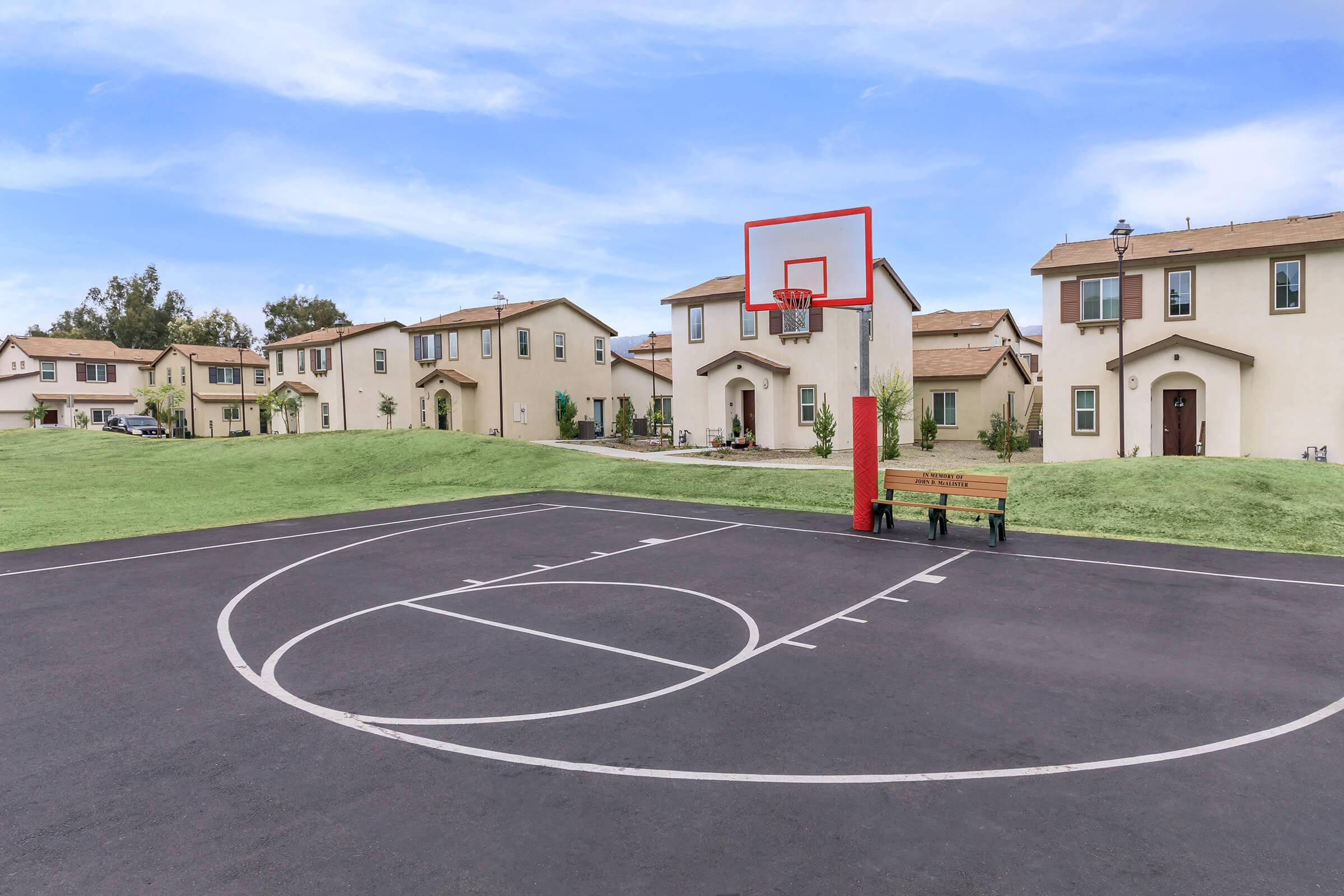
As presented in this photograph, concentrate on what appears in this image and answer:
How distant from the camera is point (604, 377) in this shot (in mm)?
50562

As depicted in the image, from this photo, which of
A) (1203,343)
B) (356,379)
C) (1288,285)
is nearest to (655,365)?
(356,379)

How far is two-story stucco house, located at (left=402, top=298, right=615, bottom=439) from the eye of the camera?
44.6m

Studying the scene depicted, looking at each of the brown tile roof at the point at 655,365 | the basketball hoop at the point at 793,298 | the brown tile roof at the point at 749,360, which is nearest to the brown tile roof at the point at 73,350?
the brown tile roof at the point at 655,365

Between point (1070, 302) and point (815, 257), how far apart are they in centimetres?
1369

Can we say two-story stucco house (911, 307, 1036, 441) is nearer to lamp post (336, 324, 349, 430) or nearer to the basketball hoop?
the basketball hoop

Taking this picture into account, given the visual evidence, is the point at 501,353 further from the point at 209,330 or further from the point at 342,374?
the point at 209,330

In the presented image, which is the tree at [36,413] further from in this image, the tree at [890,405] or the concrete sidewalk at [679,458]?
the tree at [890,405]

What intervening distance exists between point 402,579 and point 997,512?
35.2 feet

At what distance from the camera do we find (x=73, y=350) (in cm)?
6969

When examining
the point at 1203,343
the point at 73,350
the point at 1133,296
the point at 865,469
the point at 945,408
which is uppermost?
the point at 73,350

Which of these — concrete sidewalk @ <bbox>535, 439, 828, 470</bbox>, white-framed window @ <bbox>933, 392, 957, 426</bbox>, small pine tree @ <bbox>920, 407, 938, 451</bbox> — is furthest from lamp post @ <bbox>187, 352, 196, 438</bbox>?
small pine tree @ <bbox>920, 407, 938, 451</bbox>

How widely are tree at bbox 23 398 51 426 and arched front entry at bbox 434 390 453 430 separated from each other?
41715 millimetres

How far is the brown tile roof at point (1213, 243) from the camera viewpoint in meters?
24.7

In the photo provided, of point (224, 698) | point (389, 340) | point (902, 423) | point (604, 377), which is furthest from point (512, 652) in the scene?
point (389, 340)
